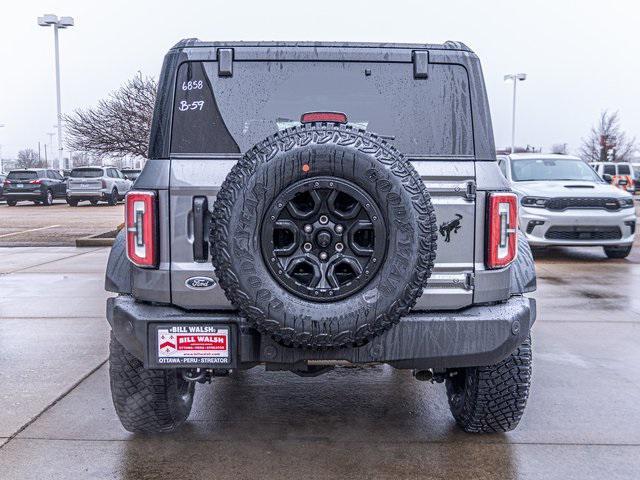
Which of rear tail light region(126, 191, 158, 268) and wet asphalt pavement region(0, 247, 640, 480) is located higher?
rear tail light region(126, 191, 158, 268)

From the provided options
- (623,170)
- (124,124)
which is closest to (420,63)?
(124,124)

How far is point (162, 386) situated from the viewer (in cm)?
379

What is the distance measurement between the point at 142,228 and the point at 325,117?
1.01 m

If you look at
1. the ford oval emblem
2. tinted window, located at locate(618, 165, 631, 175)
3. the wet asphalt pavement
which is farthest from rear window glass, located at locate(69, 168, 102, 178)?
the ford oval emblem

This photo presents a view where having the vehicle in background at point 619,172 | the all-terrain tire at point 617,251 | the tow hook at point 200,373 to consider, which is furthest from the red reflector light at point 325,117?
the vehicle in background at point 619,172

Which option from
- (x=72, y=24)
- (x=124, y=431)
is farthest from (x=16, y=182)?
(x=124, y=431)

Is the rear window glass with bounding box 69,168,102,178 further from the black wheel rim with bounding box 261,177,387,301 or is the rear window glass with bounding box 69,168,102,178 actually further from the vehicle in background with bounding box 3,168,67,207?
the black wheel rim with bounding box 261,177,387,301

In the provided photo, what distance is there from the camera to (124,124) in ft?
53.9

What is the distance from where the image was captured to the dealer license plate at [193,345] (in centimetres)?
336

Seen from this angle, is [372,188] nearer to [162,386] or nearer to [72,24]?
[162,386]

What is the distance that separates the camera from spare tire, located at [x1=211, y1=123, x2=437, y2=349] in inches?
121

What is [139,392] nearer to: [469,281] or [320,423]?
[320,423]

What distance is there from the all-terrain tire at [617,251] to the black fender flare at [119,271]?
9.77 metres

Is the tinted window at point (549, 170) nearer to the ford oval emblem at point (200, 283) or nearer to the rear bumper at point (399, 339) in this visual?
the rear bumper at point (399, 339)
